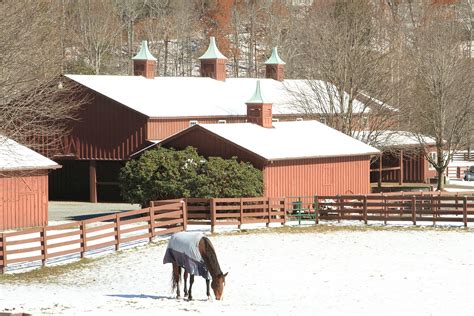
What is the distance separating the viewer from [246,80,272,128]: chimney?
57.0 meters

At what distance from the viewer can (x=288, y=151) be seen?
5259 centimetres

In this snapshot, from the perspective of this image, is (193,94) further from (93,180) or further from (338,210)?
(338,210)

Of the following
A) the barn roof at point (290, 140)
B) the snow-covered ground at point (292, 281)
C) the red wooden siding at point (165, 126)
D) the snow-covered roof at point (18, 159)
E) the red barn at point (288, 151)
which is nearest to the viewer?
the snow-covered ground at point (292, 281)

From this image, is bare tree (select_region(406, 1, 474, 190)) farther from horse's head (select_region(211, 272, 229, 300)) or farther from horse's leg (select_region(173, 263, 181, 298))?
horse's head (select_region(211, 272, 229, 300))

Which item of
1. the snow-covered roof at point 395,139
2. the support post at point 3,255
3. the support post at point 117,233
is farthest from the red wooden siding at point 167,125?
the support post at point 3,255

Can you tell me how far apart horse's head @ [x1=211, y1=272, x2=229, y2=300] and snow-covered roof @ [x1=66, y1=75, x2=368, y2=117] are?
107ft

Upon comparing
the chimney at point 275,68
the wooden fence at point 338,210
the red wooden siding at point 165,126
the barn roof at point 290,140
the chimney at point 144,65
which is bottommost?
the wooden fence at point 338,210

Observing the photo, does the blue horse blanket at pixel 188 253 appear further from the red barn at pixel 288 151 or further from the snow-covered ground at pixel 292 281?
the red barn at pixel 288 151

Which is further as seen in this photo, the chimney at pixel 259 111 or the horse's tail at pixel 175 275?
the chimney at pixel 259 111

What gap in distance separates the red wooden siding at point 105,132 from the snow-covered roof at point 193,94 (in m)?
0.54

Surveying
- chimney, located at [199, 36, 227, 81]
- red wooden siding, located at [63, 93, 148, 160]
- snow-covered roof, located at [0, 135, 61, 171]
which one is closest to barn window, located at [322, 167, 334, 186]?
red wooden siding, located at [63, 93, 148, 160]

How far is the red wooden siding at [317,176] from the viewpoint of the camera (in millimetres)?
51312

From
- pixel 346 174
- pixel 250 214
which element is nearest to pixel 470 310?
pixel 250 214

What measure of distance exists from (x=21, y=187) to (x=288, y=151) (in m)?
12.0
